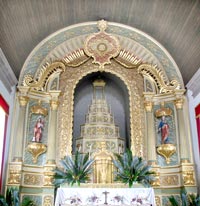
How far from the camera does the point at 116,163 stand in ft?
28.8

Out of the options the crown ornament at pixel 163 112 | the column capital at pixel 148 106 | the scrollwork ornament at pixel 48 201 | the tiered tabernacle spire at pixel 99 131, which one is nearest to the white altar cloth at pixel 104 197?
the scrollwork ornament at pixel 48 201

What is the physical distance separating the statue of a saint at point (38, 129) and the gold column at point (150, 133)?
353 centimetres

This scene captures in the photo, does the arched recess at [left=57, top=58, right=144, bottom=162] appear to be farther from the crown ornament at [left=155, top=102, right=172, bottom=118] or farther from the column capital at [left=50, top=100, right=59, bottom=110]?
the crown ornament at [left=155, top=102, right=172, bottom=118]

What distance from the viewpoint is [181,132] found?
9766 mm

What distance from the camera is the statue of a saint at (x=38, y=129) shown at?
972cm

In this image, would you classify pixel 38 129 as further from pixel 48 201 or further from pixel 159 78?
pixel 159 78

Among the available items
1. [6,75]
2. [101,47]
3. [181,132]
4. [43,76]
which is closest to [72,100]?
[43,76]

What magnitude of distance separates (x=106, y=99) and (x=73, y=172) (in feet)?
A: 12.9

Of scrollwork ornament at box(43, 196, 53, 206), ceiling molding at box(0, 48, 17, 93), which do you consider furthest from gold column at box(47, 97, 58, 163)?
ceiling molding at box(0, 48, 17, 93)

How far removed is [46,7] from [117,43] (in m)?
3.05

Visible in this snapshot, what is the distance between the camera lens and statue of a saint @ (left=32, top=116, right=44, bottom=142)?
9.72 meters

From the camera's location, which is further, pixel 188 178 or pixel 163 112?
pixel 163 112

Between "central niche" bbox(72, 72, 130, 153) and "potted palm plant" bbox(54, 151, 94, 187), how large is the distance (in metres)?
2.22

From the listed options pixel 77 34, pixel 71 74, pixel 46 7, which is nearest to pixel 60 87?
pixel 71 74
